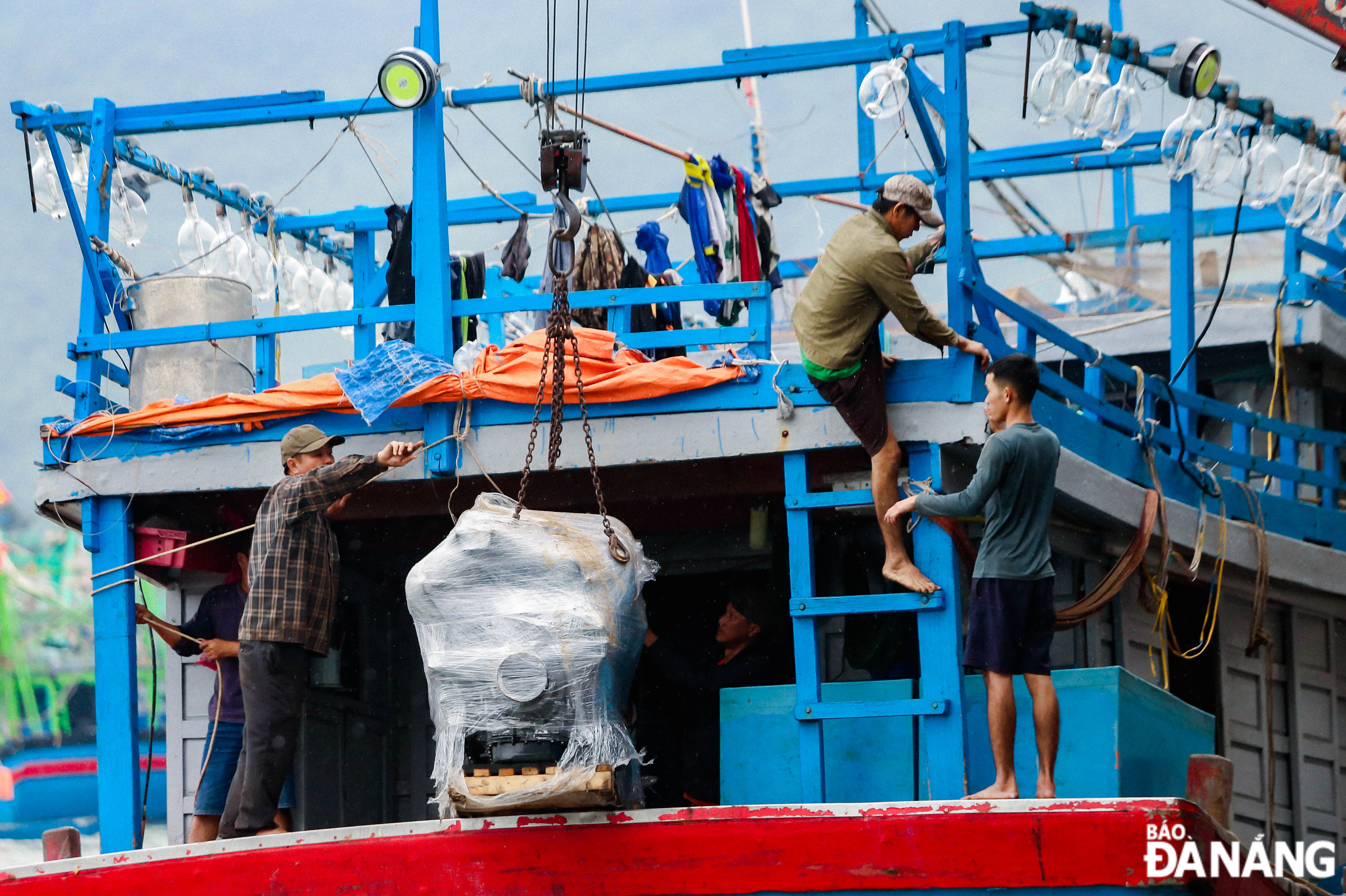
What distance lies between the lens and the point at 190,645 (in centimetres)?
757

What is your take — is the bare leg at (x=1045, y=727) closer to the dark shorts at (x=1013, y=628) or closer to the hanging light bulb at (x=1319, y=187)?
the dark shorts at (x=1013, y=628)

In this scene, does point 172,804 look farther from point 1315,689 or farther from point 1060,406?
point 1315,689

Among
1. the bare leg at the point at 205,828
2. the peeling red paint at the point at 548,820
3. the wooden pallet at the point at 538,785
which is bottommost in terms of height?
the bare leg at the point at 205,828

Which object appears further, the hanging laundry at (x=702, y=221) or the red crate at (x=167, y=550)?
the hanging laundry at (x=702, y=221)

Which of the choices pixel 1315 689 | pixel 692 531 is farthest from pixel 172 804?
pixel 1315 689

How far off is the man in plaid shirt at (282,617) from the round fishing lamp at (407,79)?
69.8 inches

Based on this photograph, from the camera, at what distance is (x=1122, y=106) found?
7551 mm

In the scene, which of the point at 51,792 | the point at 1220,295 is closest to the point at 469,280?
the point at 1220,295

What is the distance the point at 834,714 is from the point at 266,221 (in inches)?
235

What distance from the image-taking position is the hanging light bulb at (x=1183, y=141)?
7918 millimetres

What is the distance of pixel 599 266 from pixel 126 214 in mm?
2813

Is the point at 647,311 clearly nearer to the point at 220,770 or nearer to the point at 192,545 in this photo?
the point at 192,545

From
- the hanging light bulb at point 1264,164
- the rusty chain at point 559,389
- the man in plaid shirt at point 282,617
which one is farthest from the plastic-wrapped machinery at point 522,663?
the hanging light bulb at point 1264,164

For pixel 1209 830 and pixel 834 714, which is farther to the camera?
pixel 834 714
